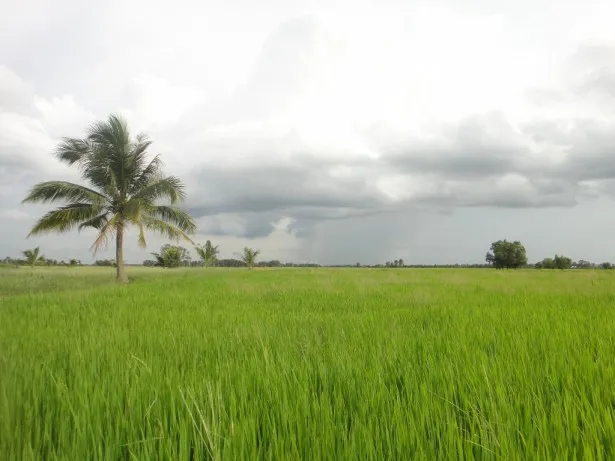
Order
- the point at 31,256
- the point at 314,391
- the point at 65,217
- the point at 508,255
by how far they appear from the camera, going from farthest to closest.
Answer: the point at 508,255
the point at 31,256
the point at 65,217
the point at 314,391

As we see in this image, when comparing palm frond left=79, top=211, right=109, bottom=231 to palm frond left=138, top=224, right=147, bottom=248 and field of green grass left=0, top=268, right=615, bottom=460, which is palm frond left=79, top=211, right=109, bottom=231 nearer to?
palm frond left=138, top=224, right=147, bottom=248

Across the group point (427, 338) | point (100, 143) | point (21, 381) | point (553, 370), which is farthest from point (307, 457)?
point (100, 143)

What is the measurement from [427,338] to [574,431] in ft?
6.13

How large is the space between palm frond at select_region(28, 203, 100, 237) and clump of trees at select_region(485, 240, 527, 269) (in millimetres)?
61961

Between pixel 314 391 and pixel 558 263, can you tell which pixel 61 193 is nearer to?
pixel 314 391

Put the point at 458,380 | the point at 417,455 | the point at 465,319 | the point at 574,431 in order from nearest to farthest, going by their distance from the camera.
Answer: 1. the point at 417,455
2. the point at 574,431
3. the point at 458,380
4. the point at 465,319

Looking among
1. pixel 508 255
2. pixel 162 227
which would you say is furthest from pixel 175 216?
pixel 508 255

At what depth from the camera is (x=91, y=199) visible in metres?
16.3

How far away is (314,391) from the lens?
1838mm

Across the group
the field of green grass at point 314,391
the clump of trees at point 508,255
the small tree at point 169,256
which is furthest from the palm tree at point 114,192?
the clump of trees at point 508,255

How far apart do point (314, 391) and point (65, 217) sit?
57.8 ft

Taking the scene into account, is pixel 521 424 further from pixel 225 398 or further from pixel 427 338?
pixel 427 338

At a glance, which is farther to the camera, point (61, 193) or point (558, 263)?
point (558, 263)

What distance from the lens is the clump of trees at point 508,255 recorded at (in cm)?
Answer: 5986
